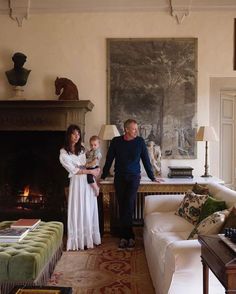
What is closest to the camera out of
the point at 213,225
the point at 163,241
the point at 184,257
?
the point at 184,257

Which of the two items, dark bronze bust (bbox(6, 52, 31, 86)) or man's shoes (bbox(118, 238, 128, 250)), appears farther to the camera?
dark bronze bust (bbox(6, 52, 31, 86))

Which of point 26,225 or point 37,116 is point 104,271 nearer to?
point 26,225

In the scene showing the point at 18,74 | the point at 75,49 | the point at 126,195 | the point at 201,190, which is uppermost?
the point at 75,49

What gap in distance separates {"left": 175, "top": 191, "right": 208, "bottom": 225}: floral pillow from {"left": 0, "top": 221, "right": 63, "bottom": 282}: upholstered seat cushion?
4.66 feet

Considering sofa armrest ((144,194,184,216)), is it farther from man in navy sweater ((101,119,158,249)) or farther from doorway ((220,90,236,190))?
doorway ((220,90,236,190))

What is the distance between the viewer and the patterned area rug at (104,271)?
3.32m

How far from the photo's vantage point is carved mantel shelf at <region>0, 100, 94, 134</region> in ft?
16.3

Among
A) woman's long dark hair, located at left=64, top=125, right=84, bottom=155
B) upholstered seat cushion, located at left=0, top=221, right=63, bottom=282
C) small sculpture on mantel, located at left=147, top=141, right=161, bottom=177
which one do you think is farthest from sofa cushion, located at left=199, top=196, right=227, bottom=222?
small sculpture on mantel, located at left=147, top=141, right=161, bottom=177

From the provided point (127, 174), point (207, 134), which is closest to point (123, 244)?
point (127, 174)

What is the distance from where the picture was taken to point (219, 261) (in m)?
1.98

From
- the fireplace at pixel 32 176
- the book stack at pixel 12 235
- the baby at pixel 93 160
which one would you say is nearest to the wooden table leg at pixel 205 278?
the book stack at pixel 12 235

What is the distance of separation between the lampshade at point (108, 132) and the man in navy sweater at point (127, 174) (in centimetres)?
54

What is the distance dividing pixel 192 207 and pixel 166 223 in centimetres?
Answer: 32

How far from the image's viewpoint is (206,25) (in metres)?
5.33
